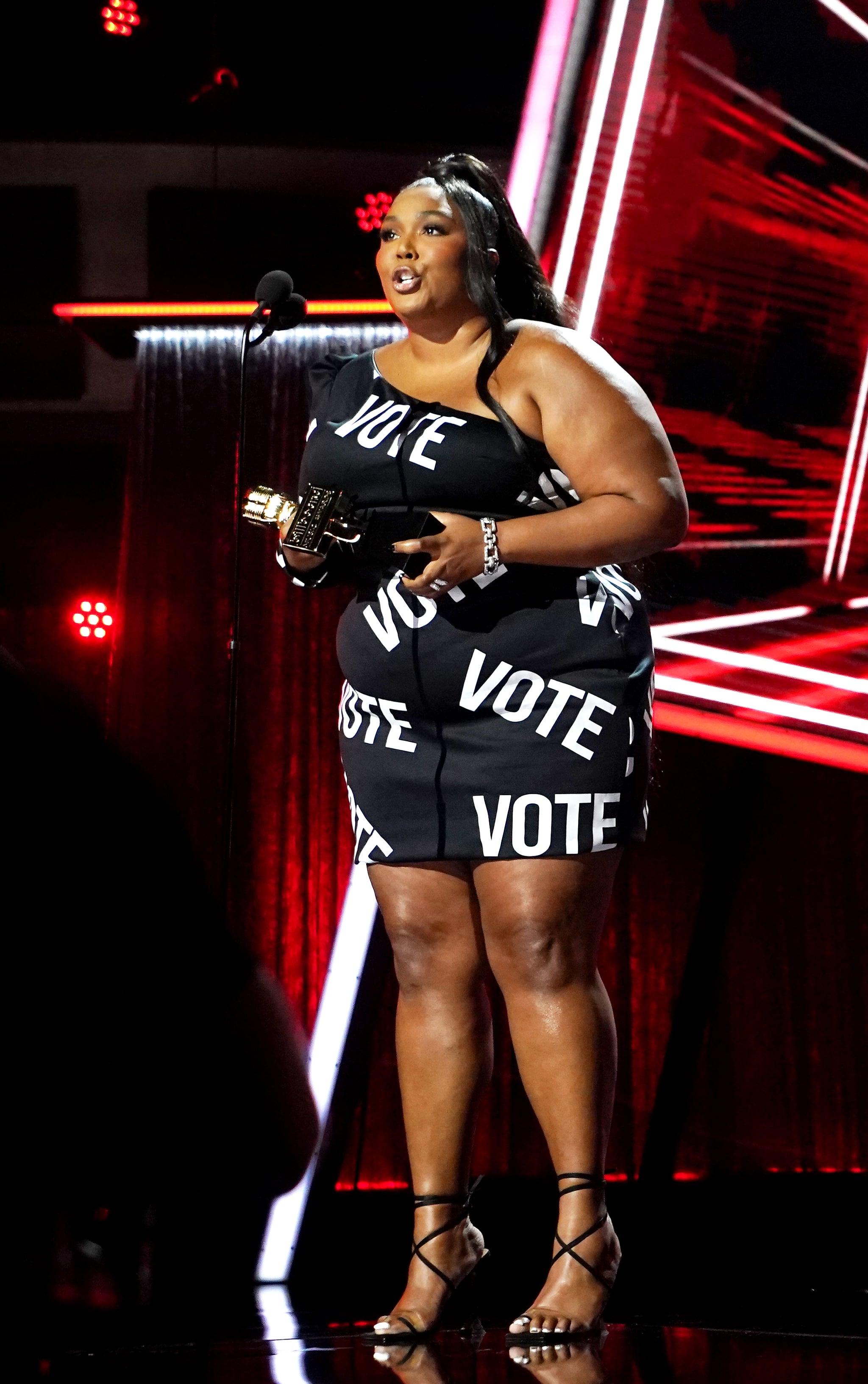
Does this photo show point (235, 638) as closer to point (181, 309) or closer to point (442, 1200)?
point (442, 1200)

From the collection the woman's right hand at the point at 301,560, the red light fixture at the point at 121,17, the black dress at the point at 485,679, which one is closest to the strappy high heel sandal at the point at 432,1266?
the black dress at the point at 485,679

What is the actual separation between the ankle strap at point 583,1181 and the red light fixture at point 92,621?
3.45 metres

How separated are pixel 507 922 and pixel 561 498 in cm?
50

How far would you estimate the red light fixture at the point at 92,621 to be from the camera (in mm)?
4734

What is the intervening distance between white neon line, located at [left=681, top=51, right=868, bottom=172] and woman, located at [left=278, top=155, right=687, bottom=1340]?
1576 mm

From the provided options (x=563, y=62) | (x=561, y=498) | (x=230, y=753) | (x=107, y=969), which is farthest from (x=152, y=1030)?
(x=563, y=62)

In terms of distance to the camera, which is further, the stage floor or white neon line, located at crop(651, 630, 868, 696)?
white neon line, located at crop(651, 630, 868, 696)

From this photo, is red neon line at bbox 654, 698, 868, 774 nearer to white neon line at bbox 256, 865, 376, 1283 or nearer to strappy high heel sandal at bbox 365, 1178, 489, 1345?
white neon line at bbox 256, 865, 376, 1283

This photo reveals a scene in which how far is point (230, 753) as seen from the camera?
7.31ft

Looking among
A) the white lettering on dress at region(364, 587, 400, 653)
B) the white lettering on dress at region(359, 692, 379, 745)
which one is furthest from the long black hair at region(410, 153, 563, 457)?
the white lettering on dress at region(359, 692, 379, 745)

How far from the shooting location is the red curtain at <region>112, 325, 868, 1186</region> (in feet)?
13.3

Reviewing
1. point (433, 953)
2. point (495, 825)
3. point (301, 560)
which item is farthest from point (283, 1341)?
point (301, 560)

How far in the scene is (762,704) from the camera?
9.74ft

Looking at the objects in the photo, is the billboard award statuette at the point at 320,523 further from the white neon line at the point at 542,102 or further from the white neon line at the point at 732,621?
the white neon line at the point at 542,102
